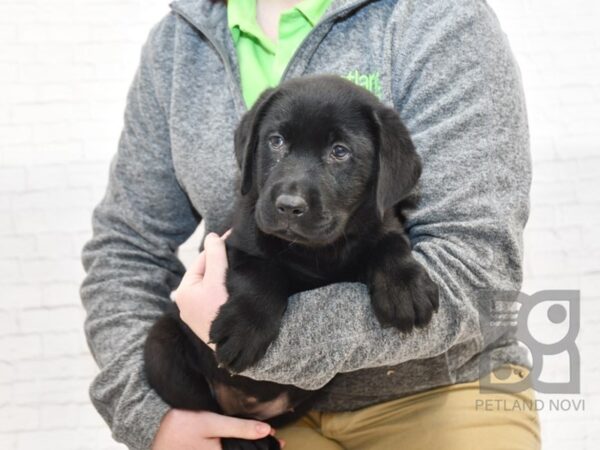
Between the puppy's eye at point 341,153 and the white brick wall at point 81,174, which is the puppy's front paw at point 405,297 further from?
the white brick wall at point 81,174

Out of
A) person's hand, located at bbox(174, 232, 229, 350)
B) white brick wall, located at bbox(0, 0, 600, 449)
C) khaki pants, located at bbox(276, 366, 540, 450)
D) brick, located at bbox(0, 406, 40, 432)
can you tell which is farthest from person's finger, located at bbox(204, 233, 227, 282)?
brick, located at bbox(0, 406, 40, 432)

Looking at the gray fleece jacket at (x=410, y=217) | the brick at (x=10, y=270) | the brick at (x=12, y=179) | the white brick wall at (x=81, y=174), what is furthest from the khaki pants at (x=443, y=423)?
the brick at (x=12, y=179)

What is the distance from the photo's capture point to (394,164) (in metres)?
1.52

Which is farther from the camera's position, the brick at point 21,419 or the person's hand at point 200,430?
the brick at point 21,419

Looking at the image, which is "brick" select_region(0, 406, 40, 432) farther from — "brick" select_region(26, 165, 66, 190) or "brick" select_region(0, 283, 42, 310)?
"brick" select_region(26, 165, 66, 190)

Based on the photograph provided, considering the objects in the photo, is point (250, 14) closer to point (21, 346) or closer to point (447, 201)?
point (447, 201)

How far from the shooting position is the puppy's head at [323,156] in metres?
1.49

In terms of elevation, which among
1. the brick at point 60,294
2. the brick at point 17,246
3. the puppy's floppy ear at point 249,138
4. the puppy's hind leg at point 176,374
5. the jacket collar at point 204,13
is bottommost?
the brick at point 60,294

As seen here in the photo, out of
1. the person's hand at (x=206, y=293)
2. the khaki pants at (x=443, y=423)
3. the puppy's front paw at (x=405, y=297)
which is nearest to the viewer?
the puppy's front paw at (x=405, y=297)

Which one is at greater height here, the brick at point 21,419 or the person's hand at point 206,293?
the person's hand at point 206,293

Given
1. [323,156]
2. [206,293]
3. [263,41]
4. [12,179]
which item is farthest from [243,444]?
[12,179]

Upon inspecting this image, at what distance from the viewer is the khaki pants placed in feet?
5.49

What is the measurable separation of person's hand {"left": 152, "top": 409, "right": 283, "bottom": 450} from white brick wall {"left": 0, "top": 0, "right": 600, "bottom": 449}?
4.42 ft

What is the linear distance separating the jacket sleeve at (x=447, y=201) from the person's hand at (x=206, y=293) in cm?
15
